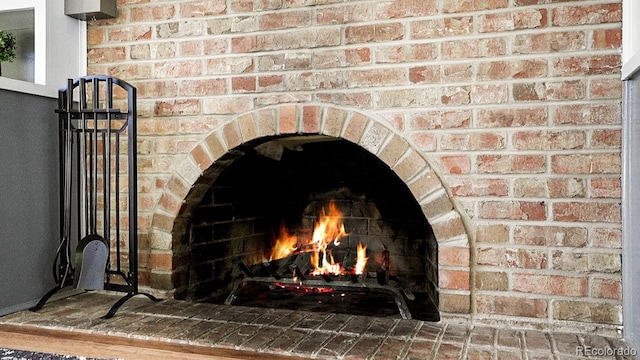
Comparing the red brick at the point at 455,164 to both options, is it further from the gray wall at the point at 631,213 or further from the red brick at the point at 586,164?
the gray wall at the point at 631,213

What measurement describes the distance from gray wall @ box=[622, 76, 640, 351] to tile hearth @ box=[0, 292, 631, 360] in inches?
4.4

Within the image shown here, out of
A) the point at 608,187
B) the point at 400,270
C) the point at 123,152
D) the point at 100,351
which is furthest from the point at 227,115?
the point at 608,187

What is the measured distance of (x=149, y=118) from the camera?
2.72 metres

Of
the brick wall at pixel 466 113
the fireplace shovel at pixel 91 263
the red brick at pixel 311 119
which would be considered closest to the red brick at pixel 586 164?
the brick wall at pixel 466 113

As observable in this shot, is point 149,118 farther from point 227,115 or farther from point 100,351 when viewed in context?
point 100,351

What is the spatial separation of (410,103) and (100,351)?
5.10ft

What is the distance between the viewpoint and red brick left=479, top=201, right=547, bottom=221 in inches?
85.4

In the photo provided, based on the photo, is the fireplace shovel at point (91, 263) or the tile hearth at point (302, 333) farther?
Answer: the fireplace shovel at point (91, 263)

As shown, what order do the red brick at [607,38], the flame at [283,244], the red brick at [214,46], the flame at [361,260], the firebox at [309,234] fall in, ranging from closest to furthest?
the red brick at [607,38] < the red brick at [214,46] < the firebox at [309,234] < the flame at [361,260] < the flame at [283,244]

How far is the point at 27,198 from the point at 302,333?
1.50m

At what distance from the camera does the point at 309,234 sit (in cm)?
337

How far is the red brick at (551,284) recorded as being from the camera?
2.12 meters

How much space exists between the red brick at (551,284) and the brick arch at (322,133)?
0.67ft

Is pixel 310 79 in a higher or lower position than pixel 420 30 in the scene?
lower
